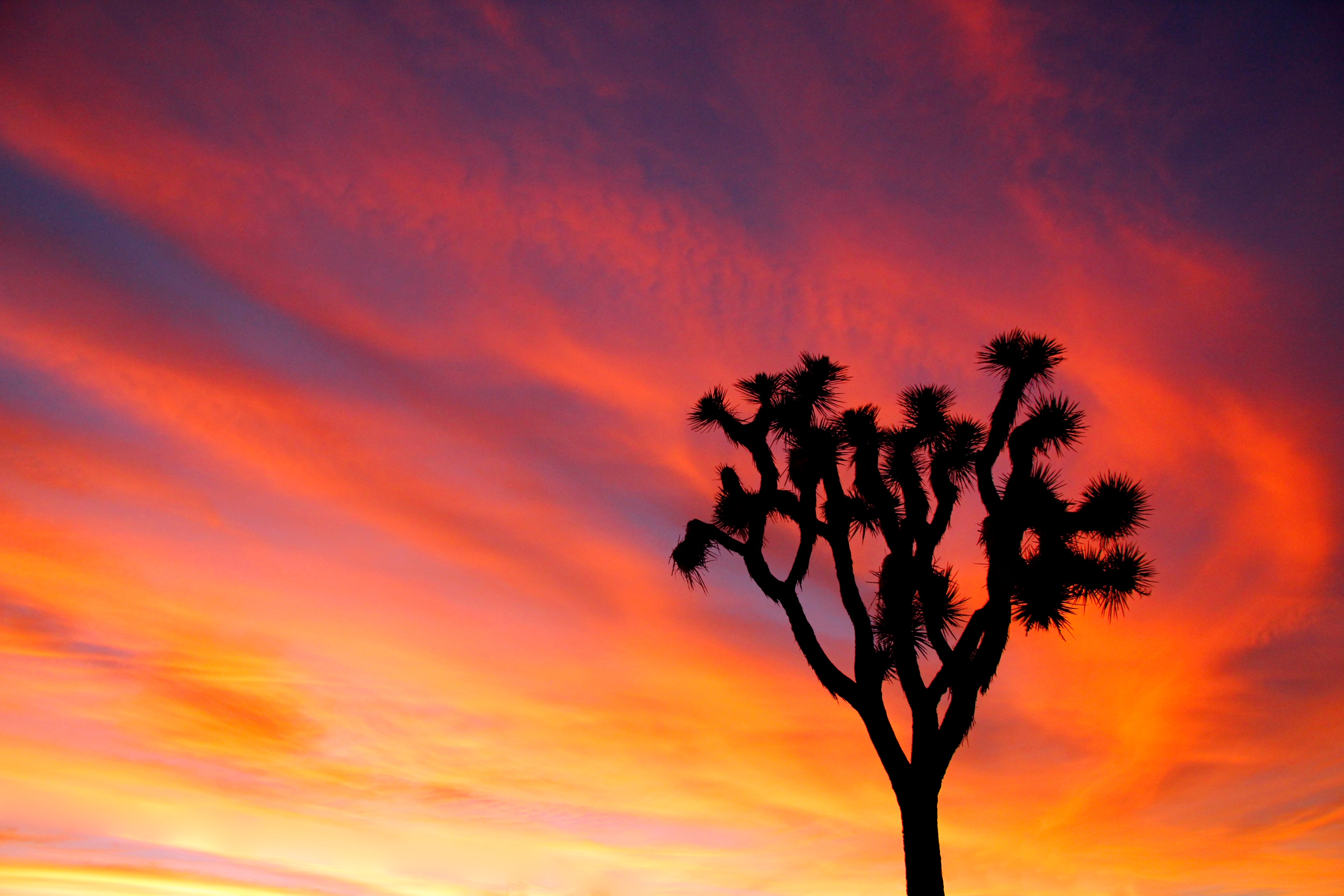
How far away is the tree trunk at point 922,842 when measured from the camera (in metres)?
10.5

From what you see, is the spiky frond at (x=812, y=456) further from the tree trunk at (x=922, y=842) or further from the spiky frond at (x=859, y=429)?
the tree trunk at (x=922, y=842)

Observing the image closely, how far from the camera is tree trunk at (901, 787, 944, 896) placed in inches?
415

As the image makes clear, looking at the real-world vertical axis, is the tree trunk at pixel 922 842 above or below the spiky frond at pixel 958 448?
below

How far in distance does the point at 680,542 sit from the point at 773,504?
4.71 ft

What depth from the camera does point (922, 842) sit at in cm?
1066

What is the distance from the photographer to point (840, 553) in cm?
1207

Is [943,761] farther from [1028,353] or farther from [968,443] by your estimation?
[1028,353]

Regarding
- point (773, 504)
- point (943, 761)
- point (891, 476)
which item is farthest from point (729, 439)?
point (943, 761)

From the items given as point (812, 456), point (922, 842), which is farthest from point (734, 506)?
point (922, 842)

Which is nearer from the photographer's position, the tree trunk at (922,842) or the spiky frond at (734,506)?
the tree trunk at (922,842)

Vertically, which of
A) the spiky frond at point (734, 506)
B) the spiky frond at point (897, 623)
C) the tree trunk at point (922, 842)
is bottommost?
the tree trunk at point (922, 842)

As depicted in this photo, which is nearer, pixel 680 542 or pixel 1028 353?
pixel 1028 353

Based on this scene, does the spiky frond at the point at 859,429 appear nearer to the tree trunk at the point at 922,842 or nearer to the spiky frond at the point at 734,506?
the spiky frond at the point at 734,506

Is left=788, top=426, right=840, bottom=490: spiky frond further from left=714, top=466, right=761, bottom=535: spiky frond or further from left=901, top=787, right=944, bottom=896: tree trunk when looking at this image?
left=901, top=787, right=944, bottom=896: tree trunk
